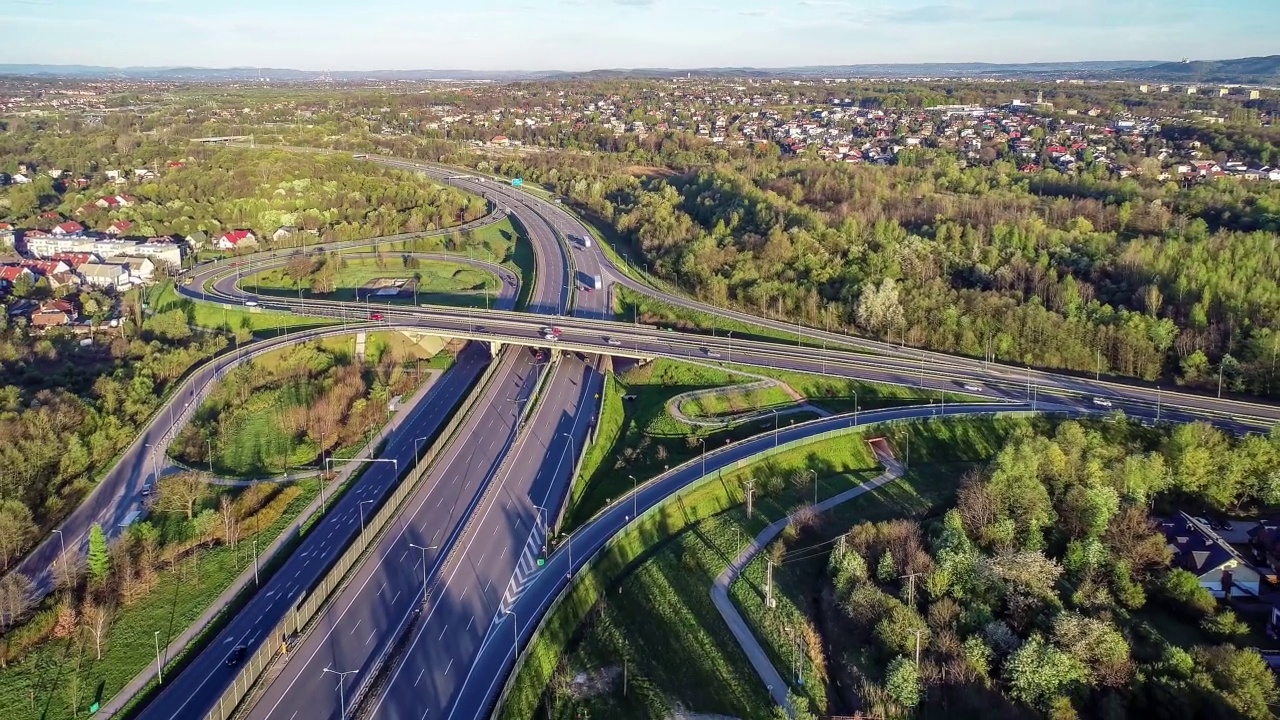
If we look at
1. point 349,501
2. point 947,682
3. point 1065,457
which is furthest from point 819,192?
point 947,682

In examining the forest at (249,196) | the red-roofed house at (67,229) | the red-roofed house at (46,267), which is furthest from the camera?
the forest at (249,196)

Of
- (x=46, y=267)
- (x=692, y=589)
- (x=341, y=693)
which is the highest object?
(x=46, y=267)

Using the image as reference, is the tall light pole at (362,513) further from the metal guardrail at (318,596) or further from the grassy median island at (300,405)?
the grassy median island at (300,405)

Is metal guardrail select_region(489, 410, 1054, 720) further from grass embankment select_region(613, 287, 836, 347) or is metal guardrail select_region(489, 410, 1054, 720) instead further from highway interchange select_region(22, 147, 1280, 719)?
grass embankment select_region(613, 287, 836, 347)

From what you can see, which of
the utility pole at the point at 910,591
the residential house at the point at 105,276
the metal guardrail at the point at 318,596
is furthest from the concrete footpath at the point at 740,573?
the residential house at the point at 105,276

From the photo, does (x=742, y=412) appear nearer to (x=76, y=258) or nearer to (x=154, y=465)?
(x=154, y=465)

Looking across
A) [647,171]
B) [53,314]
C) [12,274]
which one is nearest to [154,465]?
[53,314]
